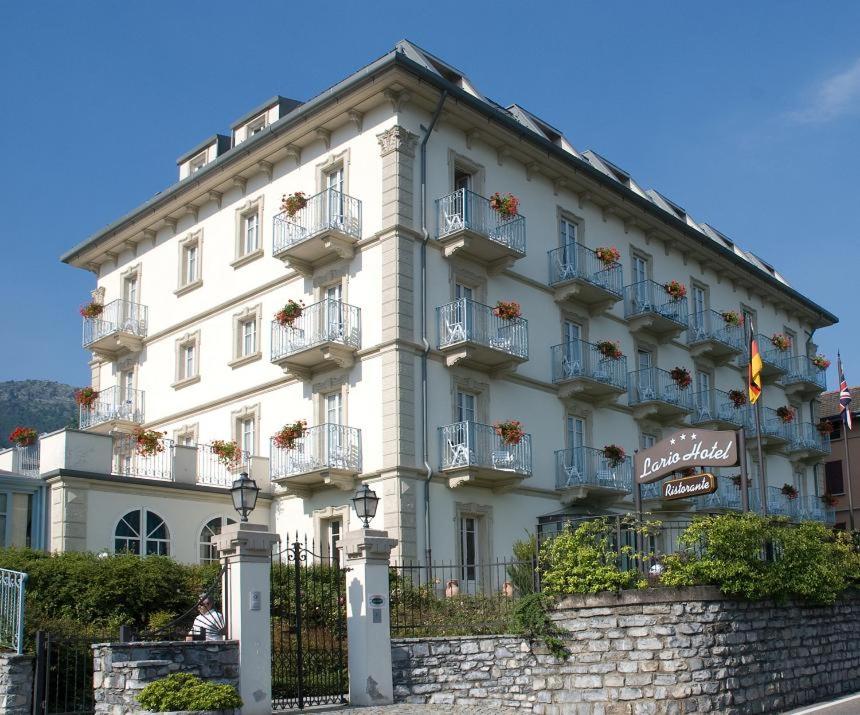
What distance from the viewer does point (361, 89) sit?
2661 cm

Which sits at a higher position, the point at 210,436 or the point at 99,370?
the point at 99,370

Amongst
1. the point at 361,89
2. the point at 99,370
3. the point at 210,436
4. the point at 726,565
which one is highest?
the point at 361,89

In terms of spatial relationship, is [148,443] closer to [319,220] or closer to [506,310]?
[319,220]

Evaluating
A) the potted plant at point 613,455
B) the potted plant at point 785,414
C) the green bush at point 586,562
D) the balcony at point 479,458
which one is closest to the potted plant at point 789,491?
the potted plant at point 785,414

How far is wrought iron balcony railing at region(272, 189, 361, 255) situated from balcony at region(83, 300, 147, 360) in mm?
7285

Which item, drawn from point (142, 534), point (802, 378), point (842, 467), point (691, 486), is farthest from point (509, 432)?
point (842, 467)

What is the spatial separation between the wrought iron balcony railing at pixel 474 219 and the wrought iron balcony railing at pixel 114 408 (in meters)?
11.6

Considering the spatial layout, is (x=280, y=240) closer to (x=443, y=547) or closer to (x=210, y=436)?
(x=210, y=436)

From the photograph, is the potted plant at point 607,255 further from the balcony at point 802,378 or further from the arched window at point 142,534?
the arched window at point 142,534

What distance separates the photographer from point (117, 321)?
34000mm

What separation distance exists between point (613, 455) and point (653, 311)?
532cm

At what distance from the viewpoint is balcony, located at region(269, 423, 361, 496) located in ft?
84.0

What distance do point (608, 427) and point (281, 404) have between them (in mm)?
9212

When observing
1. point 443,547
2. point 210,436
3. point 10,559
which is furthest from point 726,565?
point 210,436
